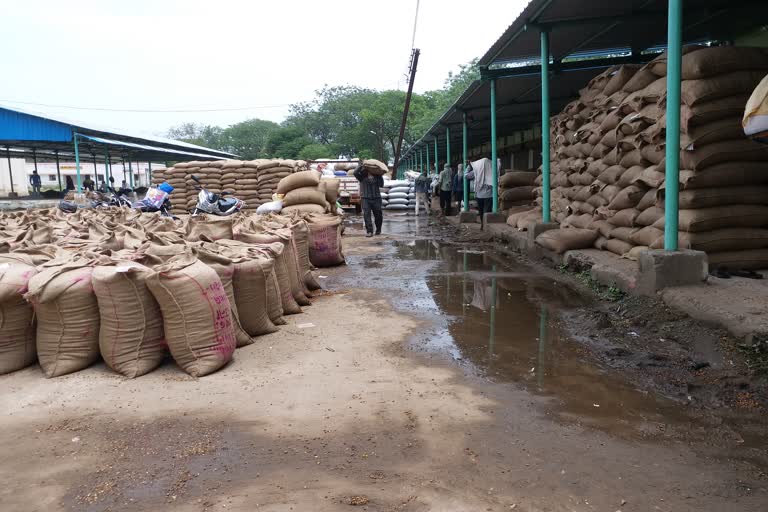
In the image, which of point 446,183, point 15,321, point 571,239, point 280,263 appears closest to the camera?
point 15,321

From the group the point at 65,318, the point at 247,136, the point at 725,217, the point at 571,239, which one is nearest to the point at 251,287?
the point at 65,318

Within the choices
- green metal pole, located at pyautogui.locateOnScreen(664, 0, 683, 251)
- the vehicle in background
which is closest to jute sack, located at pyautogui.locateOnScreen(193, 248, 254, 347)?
green metal pole, located at pyautogui.locateOnScreen(664, 0, 683, 251)

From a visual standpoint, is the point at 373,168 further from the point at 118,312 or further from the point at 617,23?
the point at 118,312

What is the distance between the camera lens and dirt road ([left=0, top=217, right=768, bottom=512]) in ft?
6.95

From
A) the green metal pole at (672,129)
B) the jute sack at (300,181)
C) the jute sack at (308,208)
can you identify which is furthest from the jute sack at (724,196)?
the jute sack at (300,181)

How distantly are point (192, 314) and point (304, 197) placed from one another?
6791 mm

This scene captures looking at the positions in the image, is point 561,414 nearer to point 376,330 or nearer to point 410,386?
point 410,386

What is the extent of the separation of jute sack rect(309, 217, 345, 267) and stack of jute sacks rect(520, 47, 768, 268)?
2.85m

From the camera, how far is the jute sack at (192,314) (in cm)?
332

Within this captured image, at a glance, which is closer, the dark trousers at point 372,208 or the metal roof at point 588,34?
the metal roof at point 588,34

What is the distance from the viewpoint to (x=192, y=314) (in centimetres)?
335

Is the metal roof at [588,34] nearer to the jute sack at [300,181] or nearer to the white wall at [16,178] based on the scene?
the jute sack at [300,181]

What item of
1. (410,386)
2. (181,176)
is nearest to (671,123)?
(410,386)

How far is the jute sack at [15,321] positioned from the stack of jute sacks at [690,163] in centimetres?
493
